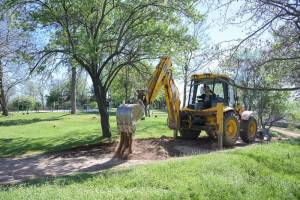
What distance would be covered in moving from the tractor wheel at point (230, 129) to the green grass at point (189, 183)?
601 centimetres

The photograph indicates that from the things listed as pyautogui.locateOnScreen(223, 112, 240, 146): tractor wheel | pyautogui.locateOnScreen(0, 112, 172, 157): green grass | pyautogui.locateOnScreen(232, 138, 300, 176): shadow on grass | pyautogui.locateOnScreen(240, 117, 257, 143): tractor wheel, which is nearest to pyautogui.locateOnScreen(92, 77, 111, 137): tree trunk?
pyautogui.locateOnScreen(0, 112, 172, 157): green grass

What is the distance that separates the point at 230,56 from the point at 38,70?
9.53 meters

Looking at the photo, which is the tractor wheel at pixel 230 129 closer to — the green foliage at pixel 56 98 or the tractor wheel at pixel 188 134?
the tractor wheel at pixel 188 134

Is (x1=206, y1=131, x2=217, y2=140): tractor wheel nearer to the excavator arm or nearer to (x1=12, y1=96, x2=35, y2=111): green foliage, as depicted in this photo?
the excavator arm

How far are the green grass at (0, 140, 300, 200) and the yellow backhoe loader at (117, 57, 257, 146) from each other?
18.5 ft

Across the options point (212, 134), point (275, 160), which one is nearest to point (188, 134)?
point (212, 134)

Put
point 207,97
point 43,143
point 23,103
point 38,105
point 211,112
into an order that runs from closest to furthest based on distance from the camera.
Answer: point 211,112
point 207,97
point 43,143
point 23,103
point 38,105

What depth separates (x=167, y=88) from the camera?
1683cm

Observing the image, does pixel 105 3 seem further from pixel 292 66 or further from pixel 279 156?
pixel 279 156

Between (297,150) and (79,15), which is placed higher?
(79,15)

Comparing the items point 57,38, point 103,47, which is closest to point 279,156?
point 103,47

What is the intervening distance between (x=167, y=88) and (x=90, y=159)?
4.60 meters

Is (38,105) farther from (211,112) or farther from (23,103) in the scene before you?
(211,112)

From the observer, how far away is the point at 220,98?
18.0 meters
